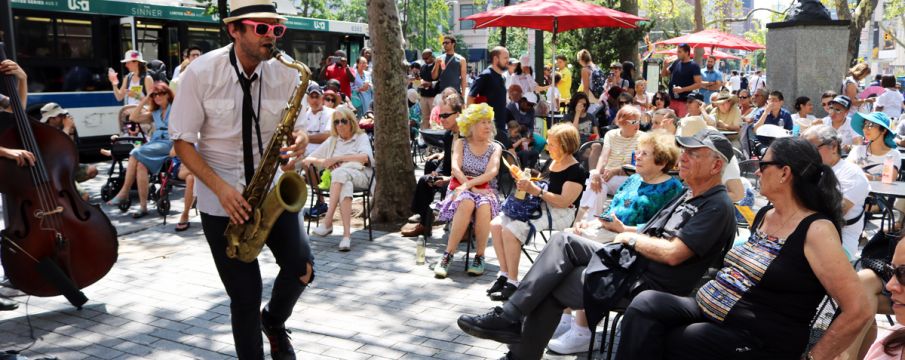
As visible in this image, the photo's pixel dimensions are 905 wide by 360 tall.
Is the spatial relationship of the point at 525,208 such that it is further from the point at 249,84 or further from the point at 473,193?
the point at 249,84

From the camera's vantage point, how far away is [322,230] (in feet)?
25.4

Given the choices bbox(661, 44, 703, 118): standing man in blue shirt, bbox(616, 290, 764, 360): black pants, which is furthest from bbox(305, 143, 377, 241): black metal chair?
bbox(661, 44, 703, 118): standing man in blue shirt

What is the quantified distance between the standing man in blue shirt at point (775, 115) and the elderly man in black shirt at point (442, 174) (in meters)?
5.08

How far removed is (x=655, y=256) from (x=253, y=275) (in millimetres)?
1938

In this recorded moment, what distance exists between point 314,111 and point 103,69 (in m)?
7.51

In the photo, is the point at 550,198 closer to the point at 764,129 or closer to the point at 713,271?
the point at 713,271

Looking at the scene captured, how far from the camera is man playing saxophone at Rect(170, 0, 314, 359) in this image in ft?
11.6

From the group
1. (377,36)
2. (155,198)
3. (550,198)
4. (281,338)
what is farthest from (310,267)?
(155,198)

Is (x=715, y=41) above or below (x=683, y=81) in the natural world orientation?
above

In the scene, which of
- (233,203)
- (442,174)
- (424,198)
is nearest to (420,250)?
(424,198)

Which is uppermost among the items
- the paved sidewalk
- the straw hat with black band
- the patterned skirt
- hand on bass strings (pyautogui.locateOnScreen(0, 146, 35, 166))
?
the straw hat with black band

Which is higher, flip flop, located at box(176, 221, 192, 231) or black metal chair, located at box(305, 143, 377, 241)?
black metal chair, located at box(305, 143, 377, 241)

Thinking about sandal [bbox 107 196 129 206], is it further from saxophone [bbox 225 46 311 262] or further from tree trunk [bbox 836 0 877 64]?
tree trunk [bbox 836 0 877 64]

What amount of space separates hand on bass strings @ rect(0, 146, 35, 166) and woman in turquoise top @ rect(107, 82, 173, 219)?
408 cm
